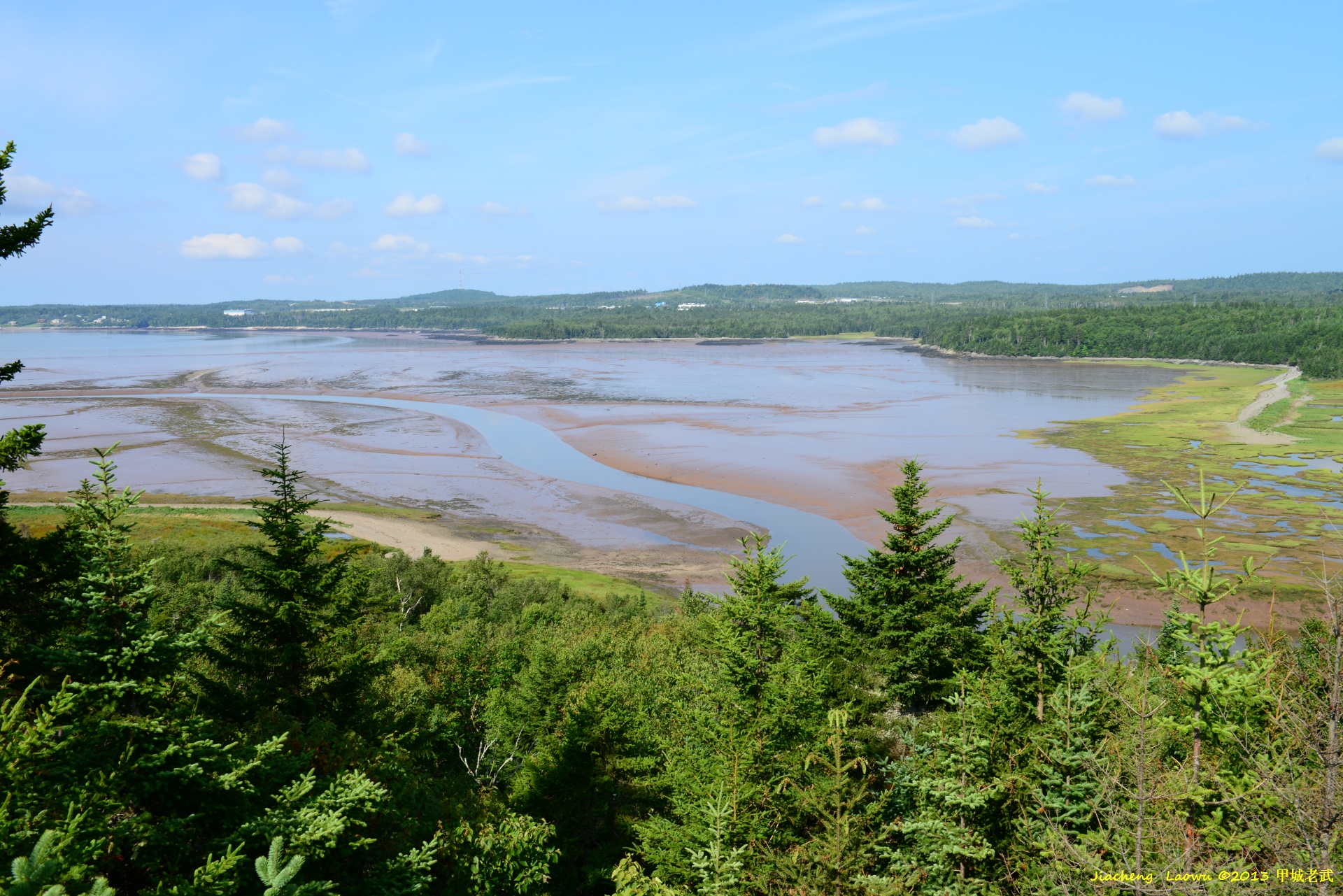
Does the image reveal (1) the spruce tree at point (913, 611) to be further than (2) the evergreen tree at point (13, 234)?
Yes

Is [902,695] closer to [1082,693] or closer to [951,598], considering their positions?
[951,598]

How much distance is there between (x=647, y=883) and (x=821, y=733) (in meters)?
4.15

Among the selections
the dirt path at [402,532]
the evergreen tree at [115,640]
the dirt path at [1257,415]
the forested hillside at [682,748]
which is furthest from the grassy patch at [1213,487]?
the dirt path at [402,532]

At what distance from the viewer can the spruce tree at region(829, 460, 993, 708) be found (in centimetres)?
1950

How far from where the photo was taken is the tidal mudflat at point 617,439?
55.2m

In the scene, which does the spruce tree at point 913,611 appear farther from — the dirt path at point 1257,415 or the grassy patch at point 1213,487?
the dirt path at point 1257,415

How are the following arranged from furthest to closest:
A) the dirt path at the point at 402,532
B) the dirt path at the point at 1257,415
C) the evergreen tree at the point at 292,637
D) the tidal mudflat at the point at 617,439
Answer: the dirt path at the point at 1257,415, the tidal mudflat at the point at 617,439, the dirt path at the point at 402,532, the evergreen tree at the point at 292,637

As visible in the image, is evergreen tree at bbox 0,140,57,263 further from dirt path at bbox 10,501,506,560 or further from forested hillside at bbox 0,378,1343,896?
dirt path at bbox 10,501,506,560

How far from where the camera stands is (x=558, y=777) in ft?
56.4

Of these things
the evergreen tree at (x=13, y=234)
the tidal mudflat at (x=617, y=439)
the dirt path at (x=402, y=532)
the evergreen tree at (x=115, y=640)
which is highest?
the evergreen tree at (x=13, y=234)

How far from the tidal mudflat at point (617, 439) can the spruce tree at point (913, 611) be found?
2434 cm

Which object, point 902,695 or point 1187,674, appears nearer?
point 1187,674

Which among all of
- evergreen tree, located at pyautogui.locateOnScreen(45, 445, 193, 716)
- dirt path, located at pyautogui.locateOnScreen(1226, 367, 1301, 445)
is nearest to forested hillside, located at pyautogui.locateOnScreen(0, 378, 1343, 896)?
evergreen tree, located at pyautogui.locateOnScreen(45, 445, 193, 716)

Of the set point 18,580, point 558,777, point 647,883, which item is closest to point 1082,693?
point 647,883
